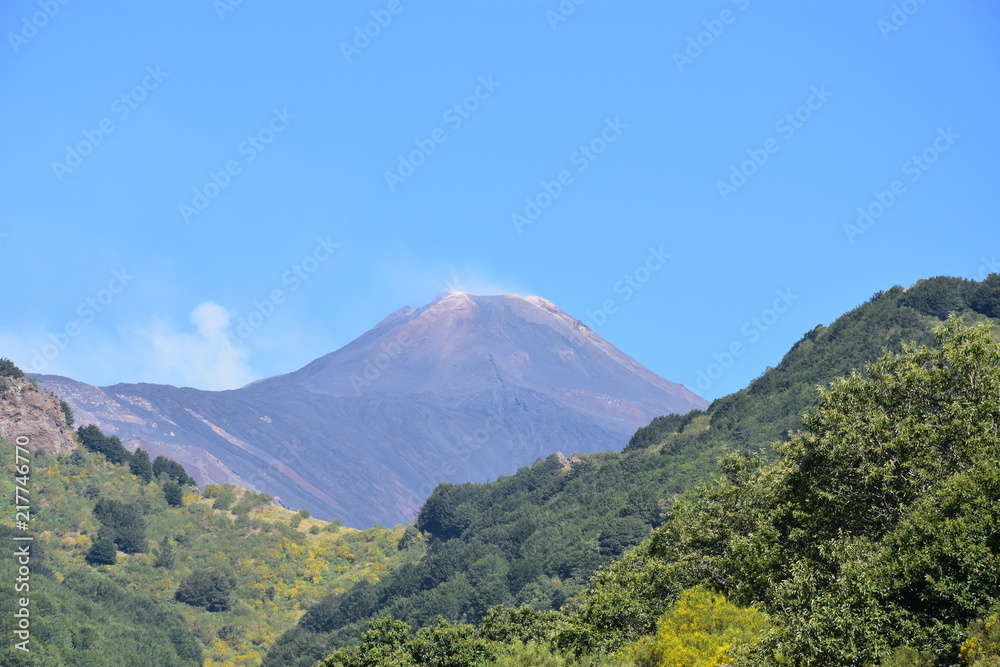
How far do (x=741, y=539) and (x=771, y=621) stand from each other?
7254 mm

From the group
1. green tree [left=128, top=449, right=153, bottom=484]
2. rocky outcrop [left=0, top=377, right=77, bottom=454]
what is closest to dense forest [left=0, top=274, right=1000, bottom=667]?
green tree [left=128, top=449, right=153, bottom=484]

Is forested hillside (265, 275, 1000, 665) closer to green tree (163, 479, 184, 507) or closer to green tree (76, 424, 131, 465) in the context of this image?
green tree (163, 479, 184, 507)

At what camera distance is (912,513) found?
103ft

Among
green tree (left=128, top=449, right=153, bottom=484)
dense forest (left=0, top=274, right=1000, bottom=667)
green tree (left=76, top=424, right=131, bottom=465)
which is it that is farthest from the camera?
green tree (left=128, top=449, right=153, bottom=484)

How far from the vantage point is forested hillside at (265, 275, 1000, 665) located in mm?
122250

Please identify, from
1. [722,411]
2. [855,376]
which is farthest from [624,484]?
[855,376]

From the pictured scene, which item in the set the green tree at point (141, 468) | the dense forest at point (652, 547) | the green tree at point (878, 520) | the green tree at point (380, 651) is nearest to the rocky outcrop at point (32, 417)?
the dense forest at point (652, 547)

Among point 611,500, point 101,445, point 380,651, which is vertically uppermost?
point 101,445

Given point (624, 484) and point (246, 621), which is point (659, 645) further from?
point (246, 621)

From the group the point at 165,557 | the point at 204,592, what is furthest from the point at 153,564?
the point at 204,592

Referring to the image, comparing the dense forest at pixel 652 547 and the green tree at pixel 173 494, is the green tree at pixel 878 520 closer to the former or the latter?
the dense forest at pixel 652 547

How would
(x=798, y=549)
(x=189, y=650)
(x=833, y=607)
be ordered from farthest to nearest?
1. (x=189, y=650)
2. (x=798, y=549)
3. (x=833, y=607)

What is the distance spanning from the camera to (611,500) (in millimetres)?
136875

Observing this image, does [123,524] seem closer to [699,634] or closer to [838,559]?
[699,634]
